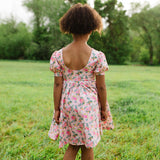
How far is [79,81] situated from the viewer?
4.89ft

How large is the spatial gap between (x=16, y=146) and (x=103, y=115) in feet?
4.05

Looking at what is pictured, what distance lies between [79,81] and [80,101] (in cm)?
17

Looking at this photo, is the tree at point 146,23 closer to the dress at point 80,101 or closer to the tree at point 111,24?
the tree at point 111,24

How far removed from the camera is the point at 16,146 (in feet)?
7.04

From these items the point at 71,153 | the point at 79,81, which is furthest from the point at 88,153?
the point at 79,81

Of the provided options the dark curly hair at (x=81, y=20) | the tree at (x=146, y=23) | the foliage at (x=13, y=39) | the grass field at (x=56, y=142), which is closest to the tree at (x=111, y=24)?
the grass field at (x=56, y=142)

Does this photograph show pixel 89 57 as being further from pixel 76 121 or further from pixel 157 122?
pixel 157 122

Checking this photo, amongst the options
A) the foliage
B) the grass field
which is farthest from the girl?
the foliage

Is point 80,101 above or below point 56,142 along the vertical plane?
above

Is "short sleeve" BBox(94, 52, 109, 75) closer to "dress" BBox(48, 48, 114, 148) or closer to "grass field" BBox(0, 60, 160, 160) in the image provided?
"dress" BBox(48, 48, 114, 148)

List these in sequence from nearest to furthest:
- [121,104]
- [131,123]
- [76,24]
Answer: [76,24]
[131,123]
[121,104]

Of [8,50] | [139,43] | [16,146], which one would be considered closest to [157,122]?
[16,146]

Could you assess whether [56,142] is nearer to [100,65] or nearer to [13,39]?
[100,65]

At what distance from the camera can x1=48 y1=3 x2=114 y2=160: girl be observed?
1438 mm
